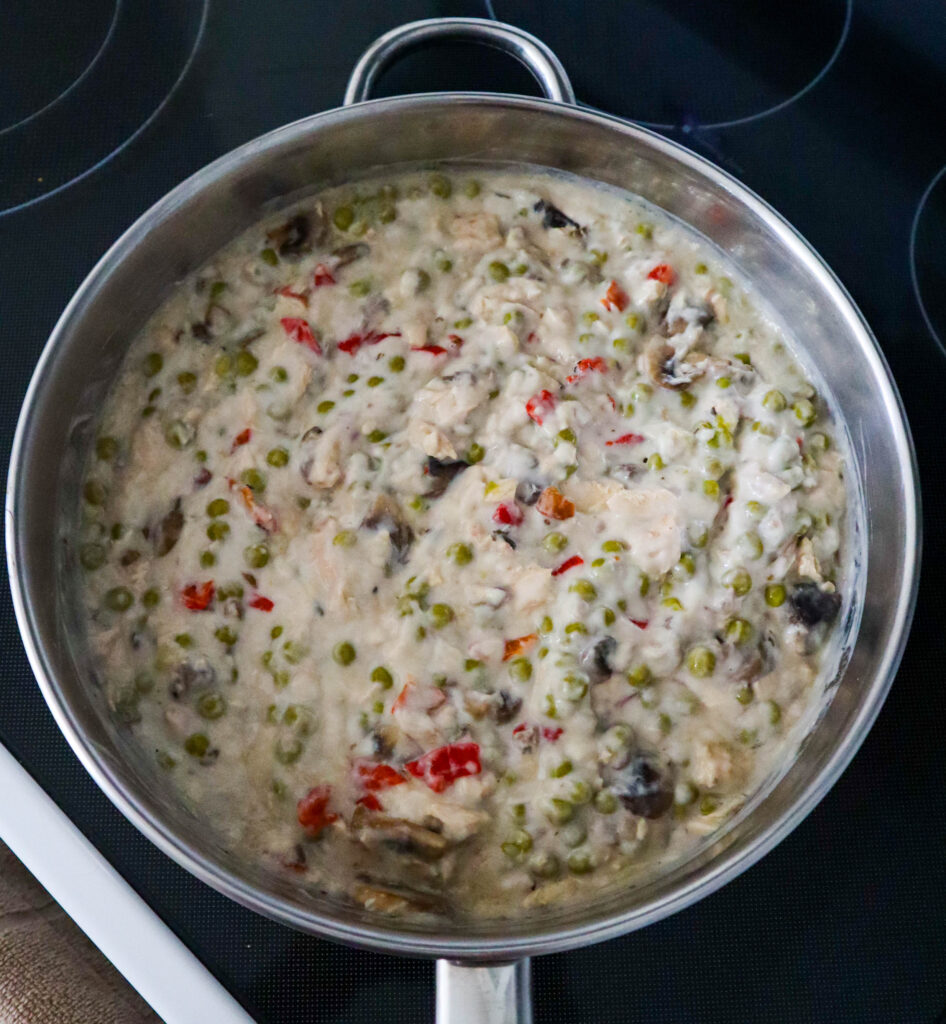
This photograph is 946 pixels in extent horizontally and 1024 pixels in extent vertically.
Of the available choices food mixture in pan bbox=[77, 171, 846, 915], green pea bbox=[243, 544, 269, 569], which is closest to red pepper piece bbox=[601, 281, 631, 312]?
food mixture in pan bbox=[77, 171, 846, 915]

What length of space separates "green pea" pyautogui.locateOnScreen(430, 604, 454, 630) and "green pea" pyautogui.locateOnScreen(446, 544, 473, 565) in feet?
0.31

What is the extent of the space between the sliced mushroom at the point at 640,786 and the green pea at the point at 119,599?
991mm

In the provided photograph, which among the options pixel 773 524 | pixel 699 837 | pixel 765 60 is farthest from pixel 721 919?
pixel 765 60

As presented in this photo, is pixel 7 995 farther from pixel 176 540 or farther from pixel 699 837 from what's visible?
pixel 699 837

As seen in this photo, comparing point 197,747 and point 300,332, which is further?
point 300,332

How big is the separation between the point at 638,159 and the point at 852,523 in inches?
35.5

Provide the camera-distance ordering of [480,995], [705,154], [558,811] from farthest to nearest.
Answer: [705,154] < [558,811] < [480,995]

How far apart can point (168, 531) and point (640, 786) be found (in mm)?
1057

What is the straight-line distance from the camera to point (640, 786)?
77.1 inches

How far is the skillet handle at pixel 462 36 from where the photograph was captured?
2.21 metres

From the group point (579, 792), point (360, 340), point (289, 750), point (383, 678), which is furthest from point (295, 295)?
point (579, 792)

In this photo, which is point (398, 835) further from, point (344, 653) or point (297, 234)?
point (297, 234)

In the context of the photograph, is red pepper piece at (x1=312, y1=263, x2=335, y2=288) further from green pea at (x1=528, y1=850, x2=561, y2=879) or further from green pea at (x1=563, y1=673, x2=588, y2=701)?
green pea at (x1=528, y1=850, x2=561, y2=879)

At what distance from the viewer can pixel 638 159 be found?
2.23 meters
